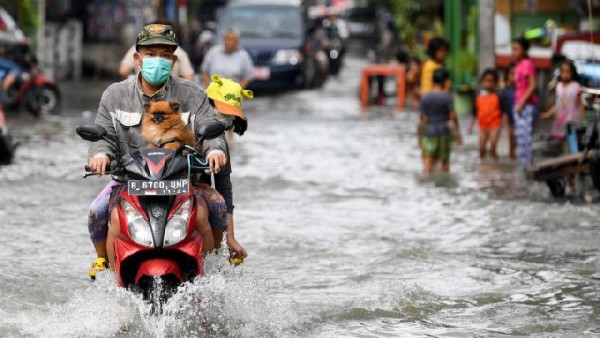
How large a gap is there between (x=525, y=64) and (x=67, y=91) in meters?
13.8

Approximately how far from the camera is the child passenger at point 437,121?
14680mm

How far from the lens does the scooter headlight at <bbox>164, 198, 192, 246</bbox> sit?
6.60 metres

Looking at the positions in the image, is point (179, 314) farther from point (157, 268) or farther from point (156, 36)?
point (156, 36)

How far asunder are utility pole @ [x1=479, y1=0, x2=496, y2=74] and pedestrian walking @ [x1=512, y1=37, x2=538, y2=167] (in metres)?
3.75

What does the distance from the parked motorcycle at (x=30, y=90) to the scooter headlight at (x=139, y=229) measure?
15.0 m

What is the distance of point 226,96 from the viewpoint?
802 centimetres

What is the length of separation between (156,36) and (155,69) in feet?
0.60

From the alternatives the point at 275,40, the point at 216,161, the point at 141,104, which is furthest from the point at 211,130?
the point at 275,40

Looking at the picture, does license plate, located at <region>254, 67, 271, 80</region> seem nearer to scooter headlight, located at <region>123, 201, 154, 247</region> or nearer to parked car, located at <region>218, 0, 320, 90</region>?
parked car, located at <region>218, 0, 320, 90</region>

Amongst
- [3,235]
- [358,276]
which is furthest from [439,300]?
[3,235]

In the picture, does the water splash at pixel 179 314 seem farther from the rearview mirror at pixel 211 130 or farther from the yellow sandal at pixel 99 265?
the rearview mirror at pixel 211 130

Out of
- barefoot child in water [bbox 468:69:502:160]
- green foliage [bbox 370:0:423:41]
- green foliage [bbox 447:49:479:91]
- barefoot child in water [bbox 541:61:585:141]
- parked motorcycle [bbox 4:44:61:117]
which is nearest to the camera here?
barefoot child in water [bbox 541:61:585:141]

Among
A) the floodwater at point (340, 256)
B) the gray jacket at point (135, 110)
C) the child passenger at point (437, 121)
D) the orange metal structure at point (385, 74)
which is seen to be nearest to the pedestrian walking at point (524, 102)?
the floodwater at point (340, 256)

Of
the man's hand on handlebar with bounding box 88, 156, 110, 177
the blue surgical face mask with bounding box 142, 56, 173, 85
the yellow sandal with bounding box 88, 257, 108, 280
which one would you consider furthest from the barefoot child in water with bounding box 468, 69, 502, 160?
the man's hand on handlebar with bounding box 88, 156, 110, 177
